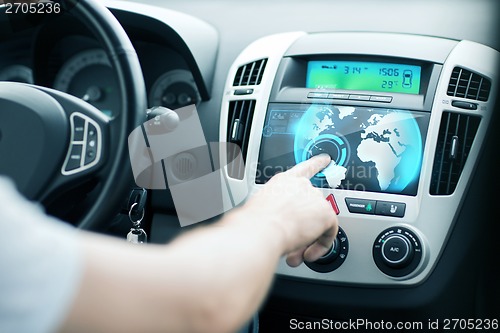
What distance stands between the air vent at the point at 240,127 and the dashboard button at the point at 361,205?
0.29 m

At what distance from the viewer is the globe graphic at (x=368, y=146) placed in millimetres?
1448

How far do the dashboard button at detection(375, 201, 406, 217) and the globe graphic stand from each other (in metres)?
0.03

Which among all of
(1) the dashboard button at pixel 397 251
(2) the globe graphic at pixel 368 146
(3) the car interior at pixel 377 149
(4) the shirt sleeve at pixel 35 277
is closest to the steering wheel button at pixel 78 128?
(3) the car interior at pixel 377 149

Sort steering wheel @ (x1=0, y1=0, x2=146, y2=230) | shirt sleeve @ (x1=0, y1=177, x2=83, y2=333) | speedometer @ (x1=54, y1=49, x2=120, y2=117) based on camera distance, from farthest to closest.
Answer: speedometer @ (x1=54, y1=49, x2=120, y2=117) → steering wheel @ (x1=0, y1=0, x2=146, y2=230) → shirt sleeve @ (x1=0, y1=177, x2=83, y2=333)

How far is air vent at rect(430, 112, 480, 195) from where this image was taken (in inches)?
56.8

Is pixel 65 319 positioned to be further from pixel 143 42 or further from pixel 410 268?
pixel 143 42

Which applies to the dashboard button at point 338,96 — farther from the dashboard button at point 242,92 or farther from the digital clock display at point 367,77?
the dashboard button at point 242,92

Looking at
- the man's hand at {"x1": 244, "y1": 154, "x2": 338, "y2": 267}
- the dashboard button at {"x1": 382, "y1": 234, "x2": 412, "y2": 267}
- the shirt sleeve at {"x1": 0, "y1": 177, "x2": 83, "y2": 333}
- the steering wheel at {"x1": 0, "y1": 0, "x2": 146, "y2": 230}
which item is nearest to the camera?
the shirt sleeve at {"x1": 0, "y1": 177, "x2": 83, "y2": 333}

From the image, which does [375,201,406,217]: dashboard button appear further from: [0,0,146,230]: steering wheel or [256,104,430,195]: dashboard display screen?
[0,0,146,230]: steering wheel

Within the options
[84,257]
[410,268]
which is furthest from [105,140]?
[410,268]

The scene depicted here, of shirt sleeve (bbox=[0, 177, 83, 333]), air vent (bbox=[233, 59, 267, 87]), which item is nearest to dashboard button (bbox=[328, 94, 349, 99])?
air vent (bbox=[233, 59, 267, 87])

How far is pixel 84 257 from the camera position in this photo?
1.77 ft

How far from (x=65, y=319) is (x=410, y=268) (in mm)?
1075

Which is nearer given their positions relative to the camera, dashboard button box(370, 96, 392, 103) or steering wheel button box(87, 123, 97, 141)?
steering wheel button box(87, 123, 97, 141)
